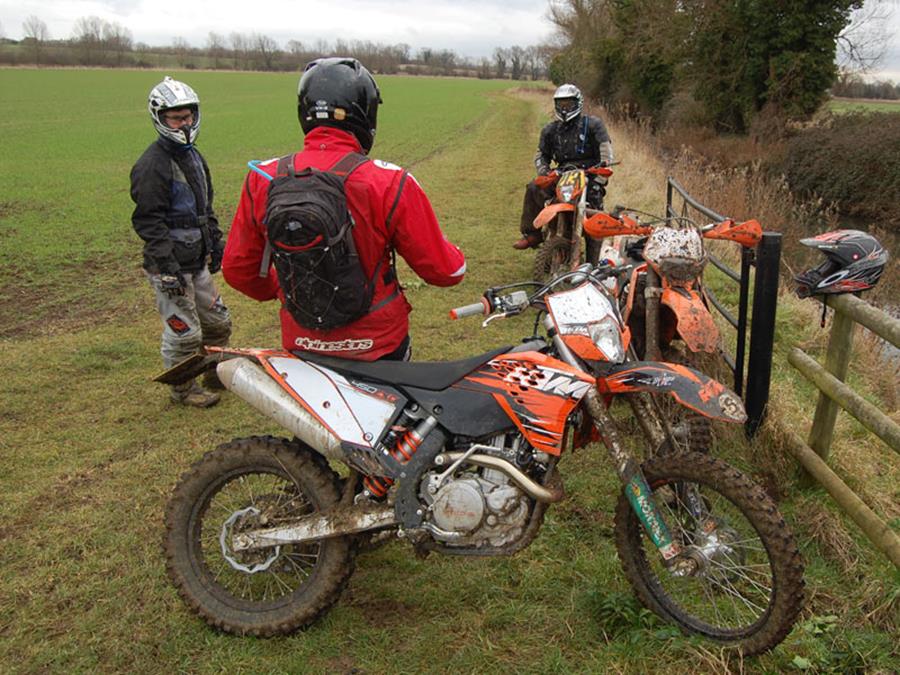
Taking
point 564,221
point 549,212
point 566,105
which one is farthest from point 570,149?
point 549,212

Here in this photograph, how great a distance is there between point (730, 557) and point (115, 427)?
3.95 m

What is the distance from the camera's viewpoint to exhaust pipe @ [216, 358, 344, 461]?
2.88m

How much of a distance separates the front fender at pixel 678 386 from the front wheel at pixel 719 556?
0.62 ft

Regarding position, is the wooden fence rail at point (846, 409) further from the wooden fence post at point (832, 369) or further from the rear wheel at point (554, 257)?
the rear wheel at point (554, 257)

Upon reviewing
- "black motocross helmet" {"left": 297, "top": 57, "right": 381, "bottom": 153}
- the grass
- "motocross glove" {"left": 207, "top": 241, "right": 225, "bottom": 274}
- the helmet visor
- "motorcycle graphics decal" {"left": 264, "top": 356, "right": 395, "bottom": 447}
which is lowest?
the grass

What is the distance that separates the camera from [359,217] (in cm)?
269

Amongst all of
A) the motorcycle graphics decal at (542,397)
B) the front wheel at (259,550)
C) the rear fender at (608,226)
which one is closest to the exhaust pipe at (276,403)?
the front wheel at (259,550)

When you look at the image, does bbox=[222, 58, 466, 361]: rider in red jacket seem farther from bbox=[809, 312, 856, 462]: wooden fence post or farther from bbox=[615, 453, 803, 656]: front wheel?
bbox=[809, 312, 856, 462]: wooden fence post

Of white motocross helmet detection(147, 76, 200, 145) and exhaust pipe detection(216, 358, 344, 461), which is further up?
white motocross helmet detection(147, 76, 200, 145)

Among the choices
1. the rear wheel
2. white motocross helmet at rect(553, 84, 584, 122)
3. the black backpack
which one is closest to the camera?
the black backpack

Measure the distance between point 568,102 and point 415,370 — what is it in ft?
18.7

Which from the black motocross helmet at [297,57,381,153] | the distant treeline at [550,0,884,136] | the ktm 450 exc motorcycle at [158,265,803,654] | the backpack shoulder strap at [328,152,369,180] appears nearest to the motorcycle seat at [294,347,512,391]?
the ktm 450 exc motorcycle at [158,265,803,654]

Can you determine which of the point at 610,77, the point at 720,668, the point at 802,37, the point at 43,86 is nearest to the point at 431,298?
the point at 720,668

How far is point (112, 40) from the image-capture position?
319ft
